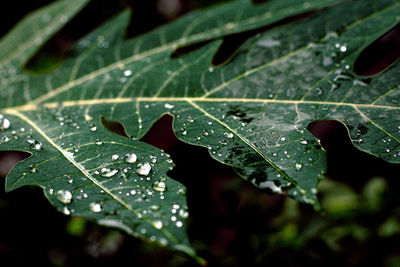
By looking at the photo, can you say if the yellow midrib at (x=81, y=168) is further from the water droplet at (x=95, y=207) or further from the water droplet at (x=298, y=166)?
the water droplet at (x=298, y=166)

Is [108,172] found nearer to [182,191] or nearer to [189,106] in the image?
[182,191]

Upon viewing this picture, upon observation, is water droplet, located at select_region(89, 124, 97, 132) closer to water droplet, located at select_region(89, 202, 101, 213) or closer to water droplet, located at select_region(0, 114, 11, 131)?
water droplet, located at select_region(0, 114, 11, 131)

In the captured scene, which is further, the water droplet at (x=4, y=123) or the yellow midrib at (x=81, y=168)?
the water droplet at (x=4, y=123)

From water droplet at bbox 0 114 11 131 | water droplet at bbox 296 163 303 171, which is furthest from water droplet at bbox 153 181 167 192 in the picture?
water droplet at bbox 0 114 11 131

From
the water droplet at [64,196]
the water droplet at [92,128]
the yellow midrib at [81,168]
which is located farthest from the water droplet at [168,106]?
the water droplet at [64,196]

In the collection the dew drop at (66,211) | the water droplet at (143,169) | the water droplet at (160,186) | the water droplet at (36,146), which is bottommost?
the water droplet at (36,146)

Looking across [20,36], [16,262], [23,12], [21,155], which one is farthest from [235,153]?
[23,12]

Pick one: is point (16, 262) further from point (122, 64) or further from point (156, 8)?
point (156, 8)
